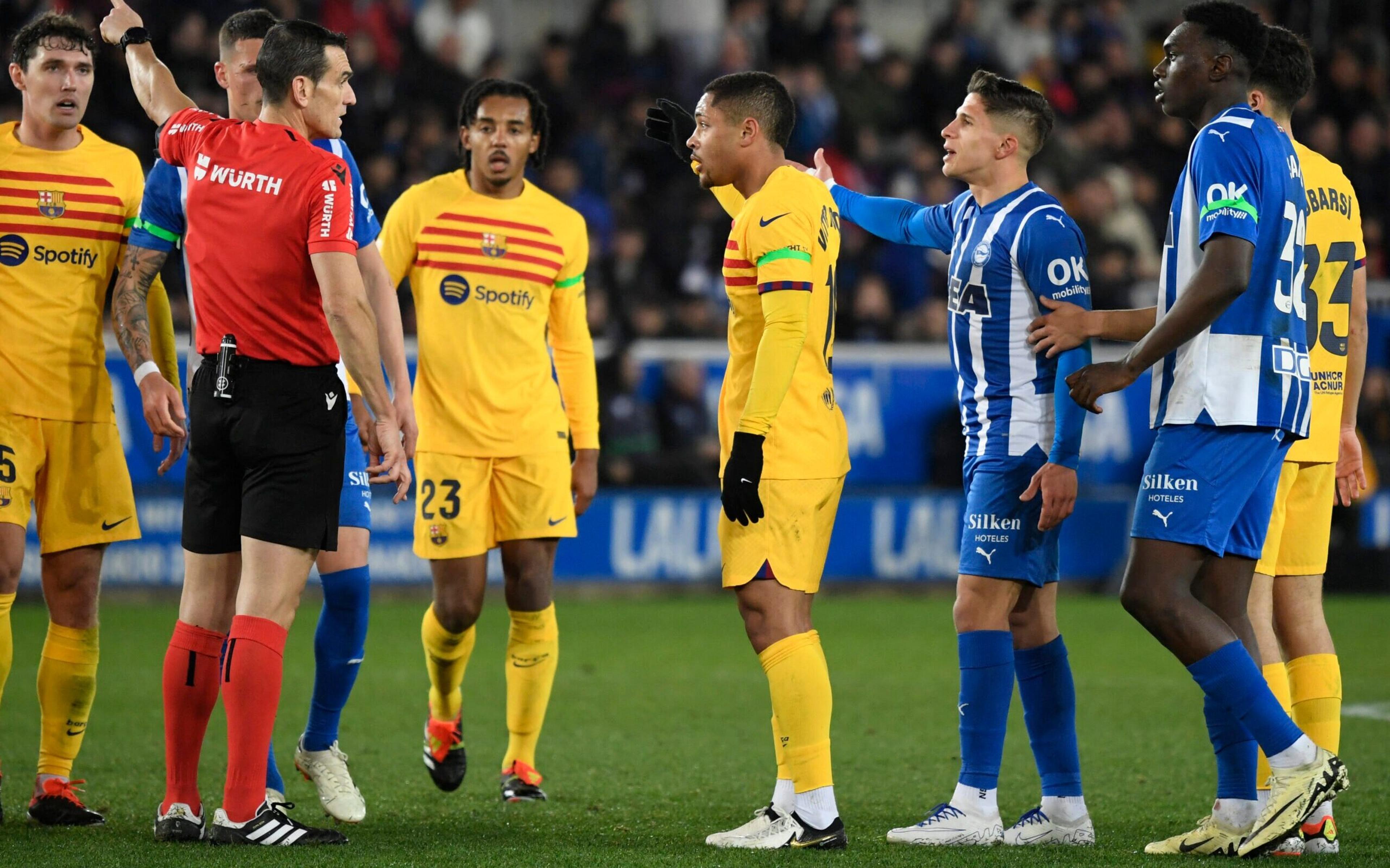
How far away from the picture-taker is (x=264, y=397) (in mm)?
4559

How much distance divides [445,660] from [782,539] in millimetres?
1842

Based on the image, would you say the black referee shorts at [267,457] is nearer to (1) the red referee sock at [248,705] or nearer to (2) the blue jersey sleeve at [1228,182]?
(1) the red referee sock at [248,705]

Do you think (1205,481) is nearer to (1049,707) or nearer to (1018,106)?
(1049,707)

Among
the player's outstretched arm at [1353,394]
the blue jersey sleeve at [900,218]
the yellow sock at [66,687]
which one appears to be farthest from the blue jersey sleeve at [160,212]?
the player's outstretched arm at [1353,394]

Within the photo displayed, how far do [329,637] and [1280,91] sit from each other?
12.1 feet

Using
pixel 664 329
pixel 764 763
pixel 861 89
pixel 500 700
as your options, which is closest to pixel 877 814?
pixel 764 763

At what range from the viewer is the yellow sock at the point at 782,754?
4.68 m

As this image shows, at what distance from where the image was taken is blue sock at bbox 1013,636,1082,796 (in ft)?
15.9

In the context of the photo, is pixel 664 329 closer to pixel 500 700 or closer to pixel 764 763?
pixel 500 700

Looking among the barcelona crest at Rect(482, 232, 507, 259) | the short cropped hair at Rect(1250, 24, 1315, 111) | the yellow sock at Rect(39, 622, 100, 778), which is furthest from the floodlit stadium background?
the short cropped hair at Rect(1250, 24, 1315, 111)

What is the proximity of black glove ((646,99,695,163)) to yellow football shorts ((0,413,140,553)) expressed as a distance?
7.28ft

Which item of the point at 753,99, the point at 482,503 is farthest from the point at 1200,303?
the point at 482,503

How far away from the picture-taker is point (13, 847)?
4496 mm

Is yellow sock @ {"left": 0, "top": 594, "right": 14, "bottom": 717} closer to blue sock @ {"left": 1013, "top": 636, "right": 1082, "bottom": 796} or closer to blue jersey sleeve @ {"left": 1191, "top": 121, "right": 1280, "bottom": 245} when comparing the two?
blue sock @ {"left": 1013, "top": 636, "right": 1082, "bottom": 796}
